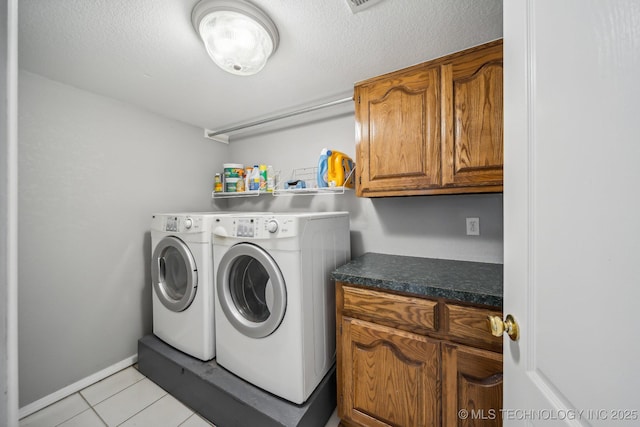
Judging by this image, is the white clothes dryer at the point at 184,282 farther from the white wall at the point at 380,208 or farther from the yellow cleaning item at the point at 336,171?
the white wall at the point at 380,208

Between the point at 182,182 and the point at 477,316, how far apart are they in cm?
254

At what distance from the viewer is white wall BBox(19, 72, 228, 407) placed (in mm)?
1438

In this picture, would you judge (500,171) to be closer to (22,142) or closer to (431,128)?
(431,128)

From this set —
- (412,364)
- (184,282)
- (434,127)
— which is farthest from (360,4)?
(184,282)

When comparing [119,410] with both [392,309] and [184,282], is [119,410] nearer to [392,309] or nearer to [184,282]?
[184,282]

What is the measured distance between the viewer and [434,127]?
130 cm

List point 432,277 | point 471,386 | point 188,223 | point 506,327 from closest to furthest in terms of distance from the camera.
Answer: point 506,327 < point 471,386 < point 432,277 < point 188,223

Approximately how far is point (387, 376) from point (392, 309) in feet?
1.15

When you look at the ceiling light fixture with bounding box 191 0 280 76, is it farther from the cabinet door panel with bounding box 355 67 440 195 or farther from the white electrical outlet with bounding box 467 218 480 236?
the white electrical outlet with bounding box 467 218 480 236

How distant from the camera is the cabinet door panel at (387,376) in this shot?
1.06 metres

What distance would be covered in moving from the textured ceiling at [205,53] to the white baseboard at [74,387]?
211cm

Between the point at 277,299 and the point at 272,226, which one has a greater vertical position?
the point at 272,226

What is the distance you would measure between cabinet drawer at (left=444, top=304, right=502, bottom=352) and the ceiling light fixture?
1542 mm

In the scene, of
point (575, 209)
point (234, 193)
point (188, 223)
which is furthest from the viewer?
point (234, 193)
